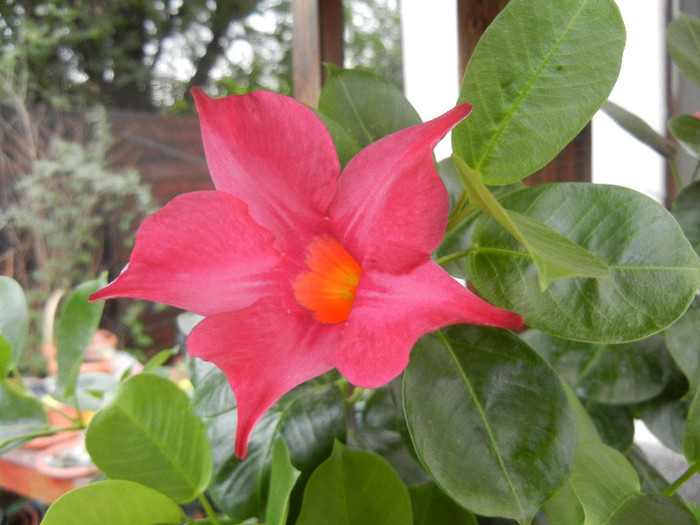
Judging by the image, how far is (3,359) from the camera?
0.45m

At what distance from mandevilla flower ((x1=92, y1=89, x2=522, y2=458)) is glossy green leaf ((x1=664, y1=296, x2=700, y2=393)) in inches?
9.8

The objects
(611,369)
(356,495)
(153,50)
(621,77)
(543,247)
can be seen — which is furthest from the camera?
(153,50)

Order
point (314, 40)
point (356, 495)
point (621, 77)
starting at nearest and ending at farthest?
point (356, 495) < point (314, 40) < point (621, 77)

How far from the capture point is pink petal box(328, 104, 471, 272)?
0.24m

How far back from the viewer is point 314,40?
34.0 inches

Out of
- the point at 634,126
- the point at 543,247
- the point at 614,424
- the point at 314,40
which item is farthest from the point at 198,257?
the point at 314,40

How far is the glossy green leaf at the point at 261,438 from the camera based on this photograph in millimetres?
387

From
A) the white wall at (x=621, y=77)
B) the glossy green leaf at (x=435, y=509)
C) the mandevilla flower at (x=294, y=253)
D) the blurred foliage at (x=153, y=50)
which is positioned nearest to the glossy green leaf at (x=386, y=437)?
the glossy green leaf at (x=435, y=509)

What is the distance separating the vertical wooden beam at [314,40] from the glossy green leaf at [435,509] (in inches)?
24.9

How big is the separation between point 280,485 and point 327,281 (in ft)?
0.38

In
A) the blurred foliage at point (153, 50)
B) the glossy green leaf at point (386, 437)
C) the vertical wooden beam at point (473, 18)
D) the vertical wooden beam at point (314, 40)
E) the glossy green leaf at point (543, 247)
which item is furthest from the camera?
the blurred foliage at point (153, 50)

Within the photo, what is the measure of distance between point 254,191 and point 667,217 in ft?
0.65

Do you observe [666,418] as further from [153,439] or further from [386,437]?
[153,439]

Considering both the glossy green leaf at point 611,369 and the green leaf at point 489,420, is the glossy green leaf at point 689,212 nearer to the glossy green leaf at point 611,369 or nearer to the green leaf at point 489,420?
the glossy green leaf at point 611,369
